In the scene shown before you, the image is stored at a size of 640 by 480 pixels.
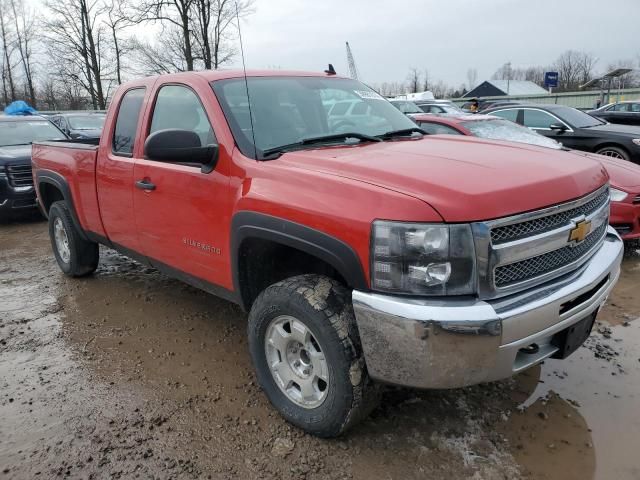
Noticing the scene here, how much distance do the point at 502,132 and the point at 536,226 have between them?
5.30 metres

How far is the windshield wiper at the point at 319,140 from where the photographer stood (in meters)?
2.91

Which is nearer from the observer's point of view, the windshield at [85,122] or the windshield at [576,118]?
the windshield at [576,118]

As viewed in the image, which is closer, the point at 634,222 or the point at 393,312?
the point at 393,312

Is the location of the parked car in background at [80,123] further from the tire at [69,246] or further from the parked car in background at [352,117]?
the parked car in background at [352,117]

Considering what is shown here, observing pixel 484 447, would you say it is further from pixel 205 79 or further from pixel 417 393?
pixel 205 79

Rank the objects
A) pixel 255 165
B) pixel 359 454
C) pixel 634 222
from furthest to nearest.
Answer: pixel 634 222
pixel 255 165
pixel 359 454

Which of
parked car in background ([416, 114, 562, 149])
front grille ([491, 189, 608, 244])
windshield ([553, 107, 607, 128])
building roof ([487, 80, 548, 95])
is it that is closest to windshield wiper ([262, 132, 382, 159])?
front grille ([491, 189, 608, 244])

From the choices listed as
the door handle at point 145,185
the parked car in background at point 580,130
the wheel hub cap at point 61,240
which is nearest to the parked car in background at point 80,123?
the wheel hub cap at point 61,240

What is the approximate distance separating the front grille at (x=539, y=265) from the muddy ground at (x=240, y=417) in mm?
915

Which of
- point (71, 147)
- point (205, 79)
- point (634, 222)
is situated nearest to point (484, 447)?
point (205, 79)

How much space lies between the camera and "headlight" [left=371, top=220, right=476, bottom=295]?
6.84ft

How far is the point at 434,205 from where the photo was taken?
2096 mm

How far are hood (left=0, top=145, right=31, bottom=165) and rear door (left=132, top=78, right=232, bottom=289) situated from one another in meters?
5.81

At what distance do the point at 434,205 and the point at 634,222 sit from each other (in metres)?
4.08
